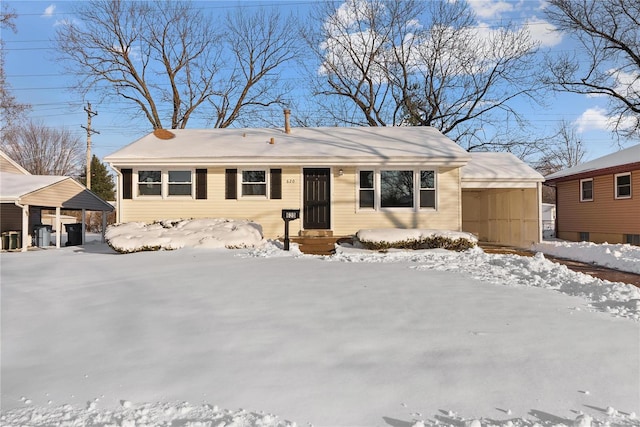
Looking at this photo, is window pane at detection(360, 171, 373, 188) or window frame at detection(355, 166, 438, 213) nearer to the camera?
window frame at detection(355, 166, 438, 213)

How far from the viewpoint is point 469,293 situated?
219 inches

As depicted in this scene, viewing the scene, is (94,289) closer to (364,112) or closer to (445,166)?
(445,166)

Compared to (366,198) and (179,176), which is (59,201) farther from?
(366,198)

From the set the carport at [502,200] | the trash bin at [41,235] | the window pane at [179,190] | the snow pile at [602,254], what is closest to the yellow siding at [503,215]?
the carport at [502,200]

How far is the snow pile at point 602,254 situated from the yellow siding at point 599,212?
12.8ft

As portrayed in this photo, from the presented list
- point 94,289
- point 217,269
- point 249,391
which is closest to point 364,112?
point 217,269

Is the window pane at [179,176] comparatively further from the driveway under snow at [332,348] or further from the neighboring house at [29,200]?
the driveway under snow at [332,348]

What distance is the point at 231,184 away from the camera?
12.9 m

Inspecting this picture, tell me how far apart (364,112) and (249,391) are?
86.2 feet

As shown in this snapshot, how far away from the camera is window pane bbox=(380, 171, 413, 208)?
12.8 metres

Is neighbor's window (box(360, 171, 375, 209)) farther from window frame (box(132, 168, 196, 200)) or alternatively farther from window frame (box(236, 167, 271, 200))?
window frame (box(132, 168, 196, 200))

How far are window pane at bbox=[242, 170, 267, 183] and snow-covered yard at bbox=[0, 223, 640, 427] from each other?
6.47 meters

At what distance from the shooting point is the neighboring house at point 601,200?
14.5m

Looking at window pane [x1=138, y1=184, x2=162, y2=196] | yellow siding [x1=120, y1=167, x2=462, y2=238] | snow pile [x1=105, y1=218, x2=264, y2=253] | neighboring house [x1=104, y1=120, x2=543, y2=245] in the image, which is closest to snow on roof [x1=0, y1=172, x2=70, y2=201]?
neighboring house [x1=104, y1=120, x2=543, y2=245]
